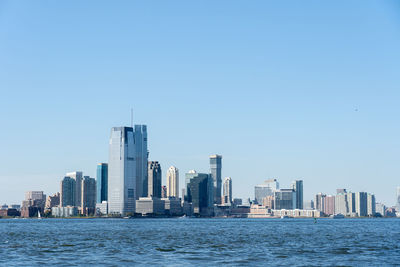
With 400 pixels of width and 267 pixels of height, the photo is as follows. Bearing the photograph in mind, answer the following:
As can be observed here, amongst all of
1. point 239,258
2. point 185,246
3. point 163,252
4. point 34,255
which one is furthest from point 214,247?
point 34,255

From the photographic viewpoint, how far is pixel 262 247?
332 ft

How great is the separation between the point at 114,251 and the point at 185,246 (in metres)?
14.9

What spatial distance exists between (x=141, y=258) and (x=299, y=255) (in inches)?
861

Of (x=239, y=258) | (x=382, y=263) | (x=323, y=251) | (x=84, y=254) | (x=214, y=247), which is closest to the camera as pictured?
(x=382, y=263)

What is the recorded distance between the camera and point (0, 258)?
8212cm

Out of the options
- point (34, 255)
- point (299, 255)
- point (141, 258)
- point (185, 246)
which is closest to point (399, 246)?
point (299, 255)

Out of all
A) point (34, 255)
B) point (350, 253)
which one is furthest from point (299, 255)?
point (34, 255)

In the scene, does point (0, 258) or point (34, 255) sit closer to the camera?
point (0, 258)

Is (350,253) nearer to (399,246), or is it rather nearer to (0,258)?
(399,246)

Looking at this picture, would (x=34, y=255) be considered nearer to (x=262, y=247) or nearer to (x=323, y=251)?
(x=262, y=247)

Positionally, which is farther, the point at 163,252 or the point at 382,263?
the point at 163,252

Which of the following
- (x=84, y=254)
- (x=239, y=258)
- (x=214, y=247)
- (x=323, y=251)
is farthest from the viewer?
(x=214, y=247)

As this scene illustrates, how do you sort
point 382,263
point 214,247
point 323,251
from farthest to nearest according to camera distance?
point 214,247
point 323,251
point 382,263

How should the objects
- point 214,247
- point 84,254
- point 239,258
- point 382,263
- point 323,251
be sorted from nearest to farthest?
point 382,263
point 239,258
point 84,254
point 323,251
point 214,247
